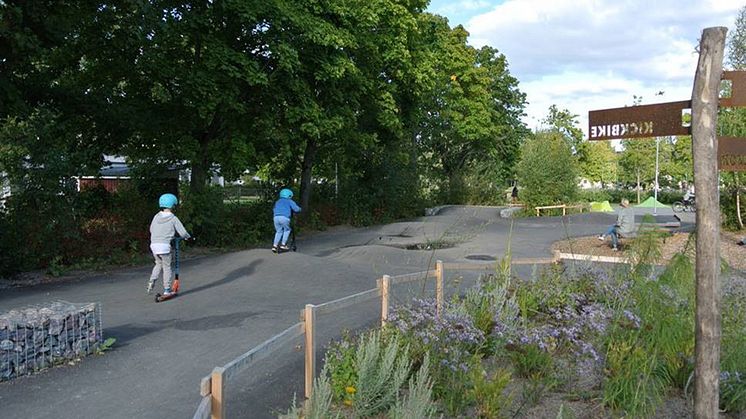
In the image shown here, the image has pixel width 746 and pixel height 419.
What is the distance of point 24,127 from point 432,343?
11.5 meters

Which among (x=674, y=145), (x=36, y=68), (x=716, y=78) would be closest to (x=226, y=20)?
(x=36, y=68)

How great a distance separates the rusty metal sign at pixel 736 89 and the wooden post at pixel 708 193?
0.35 m

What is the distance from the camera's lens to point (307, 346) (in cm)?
455

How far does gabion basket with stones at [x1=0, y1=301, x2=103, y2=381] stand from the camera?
18.6 feet

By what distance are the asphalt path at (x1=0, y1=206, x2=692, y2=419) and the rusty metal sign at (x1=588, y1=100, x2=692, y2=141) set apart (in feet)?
7.16

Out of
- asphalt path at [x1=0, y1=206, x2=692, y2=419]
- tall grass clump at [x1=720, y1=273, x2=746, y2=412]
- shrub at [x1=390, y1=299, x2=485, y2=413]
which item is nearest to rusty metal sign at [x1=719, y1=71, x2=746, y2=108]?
tall grass clump at [x1=720, y1=273, x2=746, y2=412]

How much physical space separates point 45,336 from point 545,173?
28.1 metres

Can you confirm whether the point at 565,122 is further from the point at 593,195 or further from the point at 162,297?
the point at 162,297

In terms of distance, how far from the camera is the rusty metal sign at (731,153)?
367cm

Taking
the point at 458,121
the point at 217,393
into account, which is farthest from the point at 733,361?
the point at 458,121

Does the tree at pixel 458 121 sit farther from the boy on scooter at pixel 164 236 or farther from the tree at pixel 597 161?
the boy on scooter at pixel 164 236

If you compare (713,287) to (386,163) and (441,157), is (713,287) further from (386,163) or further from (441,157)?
(441,157)

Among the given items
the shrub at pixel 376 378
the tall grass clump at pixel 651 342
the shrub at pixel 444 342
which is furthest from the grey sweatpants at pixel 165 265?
the tall grass clump at pixel 651 342

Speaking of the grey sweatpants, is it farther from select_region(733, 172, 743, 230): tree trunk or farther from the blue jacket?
select_region(733, 172, 743, 230): tree trunk
